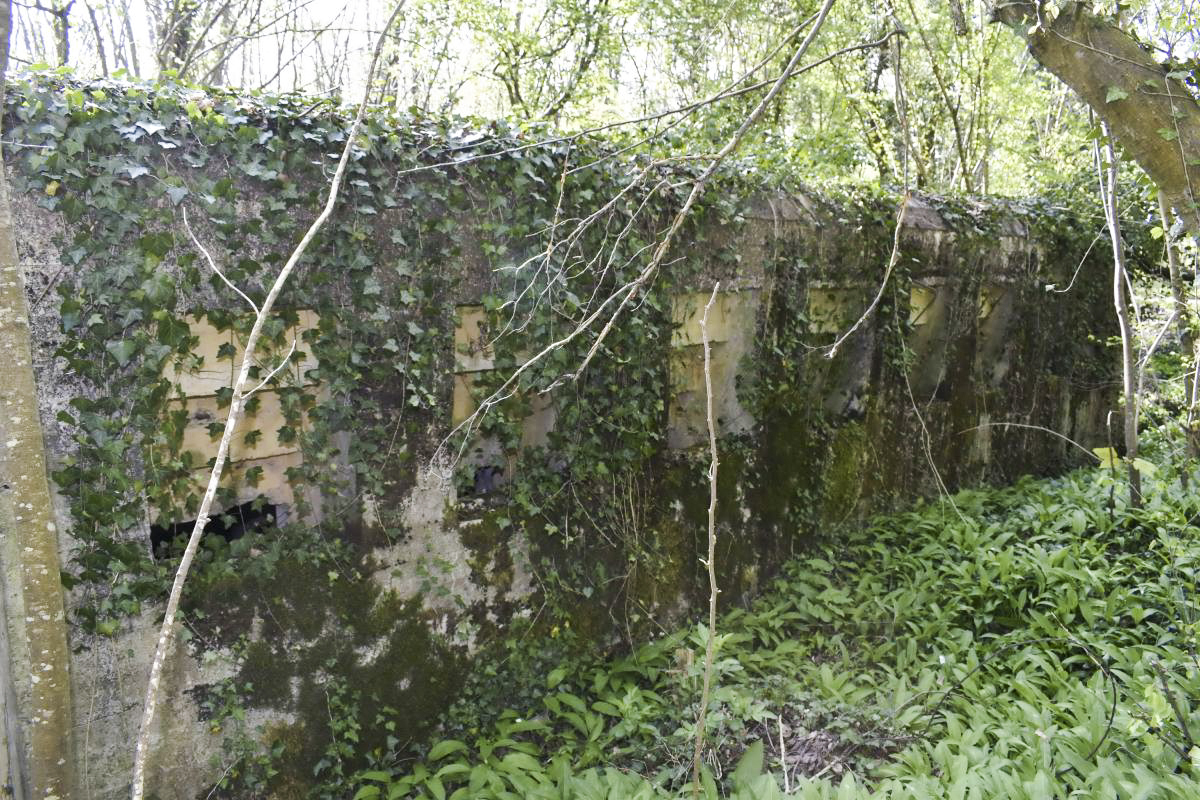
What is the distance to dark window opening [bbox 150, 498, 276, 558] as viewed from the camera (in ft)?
11.5

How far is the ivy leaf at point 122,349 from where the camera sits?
3.13 meters

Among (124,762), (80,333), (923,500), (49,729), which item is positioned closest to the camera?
(49,729)

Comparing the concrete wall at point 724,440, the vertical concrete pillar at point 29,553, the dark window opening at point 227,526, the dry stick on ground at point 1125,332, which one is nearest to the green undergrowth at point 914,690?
the dry stick on ground at point 1125,332

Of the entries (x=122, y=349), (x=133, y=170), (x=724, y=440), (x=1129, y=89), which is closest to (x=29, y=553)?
(x=122, y=349)

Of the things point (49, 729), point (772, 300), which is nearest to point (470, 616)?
point (49, 729)

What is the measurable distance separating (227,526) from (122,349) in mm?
886

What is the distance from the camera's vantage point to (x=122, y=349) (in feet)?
10.3

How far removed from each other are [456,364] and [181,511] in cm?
143

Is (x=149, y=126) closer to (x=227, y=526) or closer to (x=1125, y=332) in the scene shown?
(x=227, y=526)

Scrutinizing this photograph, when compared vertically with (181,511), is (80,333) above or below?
above

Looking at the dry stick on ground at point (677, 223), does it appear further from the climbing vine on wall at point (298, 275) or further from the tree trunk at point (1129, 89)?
the tree trunk at point (1129, 89)

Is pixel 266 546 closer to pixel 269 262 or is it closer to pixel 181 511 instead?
pixel 181 511

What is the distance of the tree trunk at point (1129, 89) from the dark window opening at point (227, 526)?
383 cm

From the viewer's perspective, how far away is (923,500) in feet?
22.7
